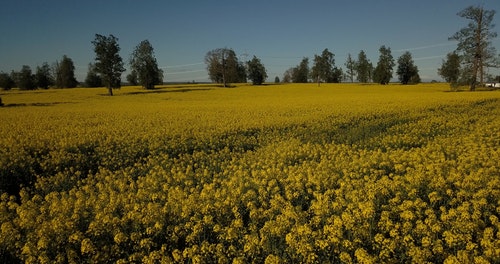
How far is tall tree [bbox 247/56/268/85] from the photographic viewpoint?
314 feet

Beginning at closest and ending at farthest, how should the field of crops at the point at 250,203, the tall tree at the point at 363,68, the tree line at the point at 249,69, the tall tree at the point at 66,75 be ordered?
1. the field of crops at the point at 250,203
2. the tree line at the point at 249,69
3. the tall tree at the point at 66,75
4. the tall tree at the point at 363,68

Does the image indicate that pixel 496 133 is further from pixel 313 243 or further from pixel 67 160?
pixel 67 160

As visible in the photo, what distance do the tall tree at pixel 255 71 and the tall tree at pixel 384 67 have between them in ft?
98.2

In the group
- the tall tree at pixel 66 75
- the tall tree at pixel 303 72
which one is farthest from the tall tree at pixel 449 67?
the tall tree at pixel 66 75

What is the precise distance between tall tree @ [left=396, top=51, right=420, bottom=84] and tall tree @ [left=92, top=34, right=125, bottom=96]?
68.4m

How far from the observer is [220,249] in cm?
495

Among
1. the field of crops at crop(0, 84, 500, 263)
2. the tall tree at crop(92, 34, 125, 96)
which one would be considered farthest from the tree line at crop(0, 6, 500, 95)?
the field of crops at crop(0, 84, 500, 263)

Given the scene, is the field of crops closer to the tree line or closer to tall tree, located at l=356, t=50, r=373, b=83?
the tree line

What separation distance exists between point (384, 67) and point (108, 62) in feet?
208

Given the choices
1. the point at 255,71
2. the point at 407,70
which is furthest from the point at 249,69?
the point at 407,70

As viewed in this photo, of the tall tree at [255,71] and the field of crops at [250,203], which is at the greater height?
the tall tree at [255,71]

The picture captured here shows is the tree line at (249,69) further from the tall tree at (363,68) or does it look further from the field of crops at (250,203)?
the field of crops at (250,203)

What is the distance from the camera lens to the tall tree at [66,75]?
85688 mm

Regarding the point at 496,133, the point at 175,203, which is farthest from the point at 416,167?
the point at 496,133
